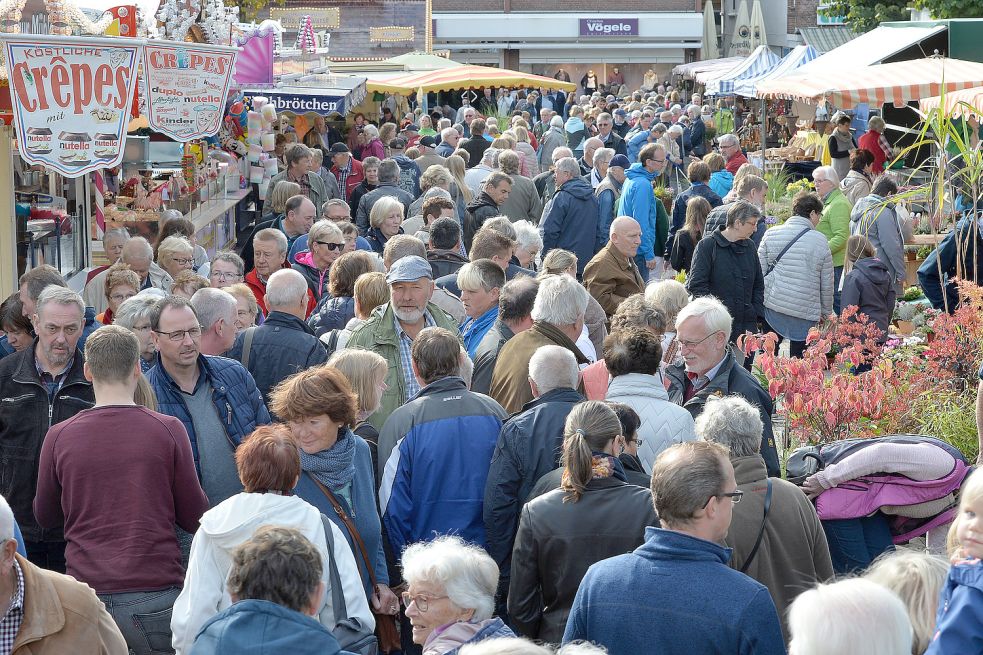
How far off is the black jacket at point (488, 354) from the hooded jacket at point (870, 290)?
3744mm

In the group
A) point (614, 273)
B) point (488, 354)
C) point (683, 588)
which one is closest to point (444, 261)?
point (614, 273)

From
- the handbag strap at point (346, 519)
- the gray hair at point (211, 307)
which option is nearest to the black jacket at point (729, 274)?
the gray hair at point (211, 307)

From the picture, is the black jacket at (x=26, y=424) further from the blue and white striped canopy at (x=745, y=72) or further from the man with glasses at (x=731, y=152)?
the blue and white striped canopy at (x=745, y=72)

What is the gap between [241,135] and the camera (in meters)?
15.0

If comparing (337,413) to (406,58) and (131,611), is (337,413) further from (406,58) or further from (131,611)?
(406,58)

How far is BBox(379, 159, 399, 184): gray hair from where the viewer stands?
11523mm

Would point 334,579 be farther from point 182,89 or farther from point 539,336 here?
point 182,89

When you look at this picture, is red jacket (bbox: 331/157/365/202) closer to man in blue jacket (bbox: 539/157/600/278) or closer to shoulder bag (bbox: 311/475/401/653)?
man in blue jacket (bbox: 539/157/600/278)

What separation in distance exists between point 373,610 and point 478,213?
6336 millimetres

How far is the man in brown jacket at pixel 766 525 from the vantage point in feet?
13.0

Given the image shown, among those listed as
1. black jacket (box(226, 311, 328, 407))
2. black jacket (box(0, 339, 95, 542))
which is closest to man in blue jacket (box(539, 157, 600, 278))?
black jacket (box(226, 311, 328, 407))

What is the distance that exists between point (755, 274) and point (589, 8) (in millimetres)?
44673

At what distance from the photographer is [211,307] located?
A: 5656 mm

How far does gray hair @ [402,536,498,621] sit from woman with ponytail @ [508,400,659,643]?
0.57 meters
